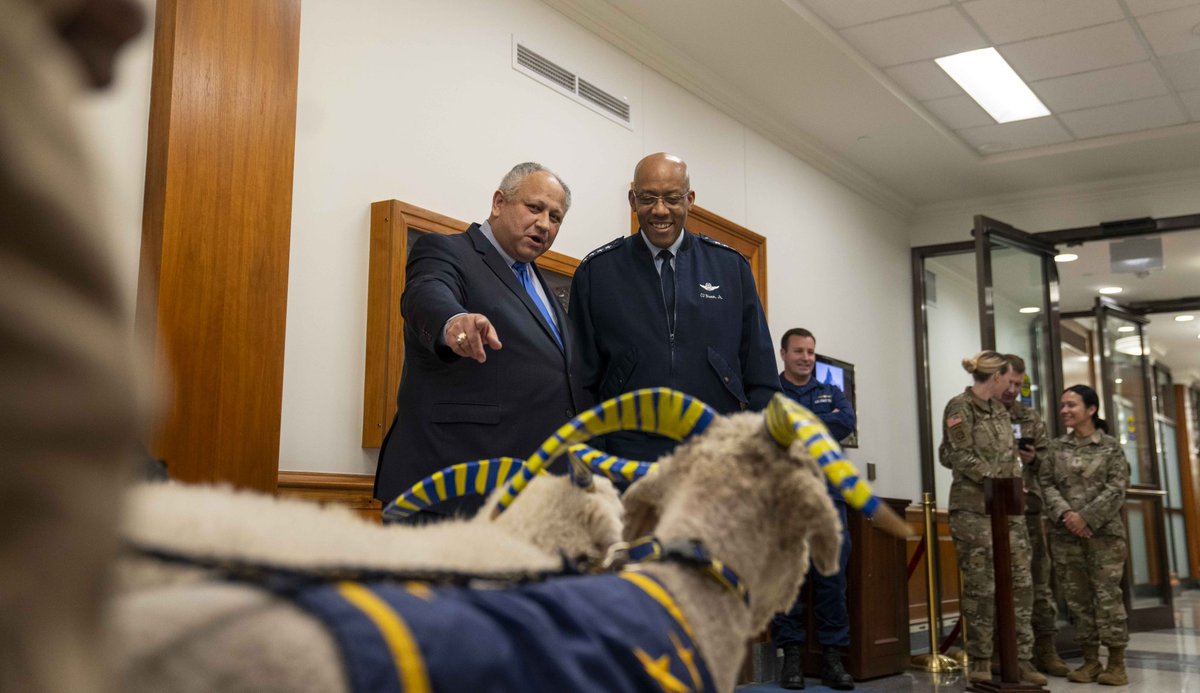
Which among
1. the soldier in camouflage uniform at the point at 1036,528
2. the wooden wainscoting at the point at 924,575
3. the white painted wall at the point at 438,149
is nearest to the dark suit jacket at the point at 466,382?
the white painted wall at the point at 438,149

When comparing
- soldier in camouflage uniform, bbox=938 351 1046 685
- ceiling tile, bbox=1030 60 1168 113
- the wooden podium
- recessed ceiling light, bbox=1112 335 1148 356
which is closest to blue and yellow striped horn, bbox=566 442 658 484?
the wooden podium

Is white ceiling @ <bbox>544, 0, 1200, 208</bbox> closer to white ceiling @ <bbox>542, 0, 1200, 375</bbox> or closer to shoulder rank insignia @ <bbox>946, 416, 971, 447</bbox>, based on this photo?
white ceiling @ <bbox>542, 0, 1200, 375</bbox>

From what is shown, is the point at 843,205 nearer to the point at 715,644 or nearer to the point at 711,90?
the point at 711,90

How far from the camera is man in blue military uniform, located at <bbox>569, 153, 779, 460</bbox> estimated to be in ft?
7.22

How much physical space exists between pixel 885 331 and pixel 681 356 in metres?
6.10

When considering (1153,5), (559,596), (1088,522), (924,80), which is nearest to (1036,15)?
(1153,5)

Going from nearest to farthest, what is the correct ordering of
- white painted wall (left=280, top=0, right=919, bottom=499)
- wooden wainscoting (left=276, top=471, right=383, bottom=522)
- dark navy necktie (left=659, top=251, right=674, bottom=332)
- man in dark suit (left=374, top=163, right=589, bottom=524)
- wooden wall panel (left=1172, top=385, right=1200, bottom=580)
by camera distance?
1. man in dark suit (left=374, top=163, right=589, bottom=524)
2. dark navy necktie (left=659, top=251, right=674, bottom=332)
3. wooden wainscoting (left=276, top=471, right=383, bottom=522)
4. white painted wall (left=280, top=0, right=919, bottom=499)
5. wooden wall panel (left=1172, top=385, right=1200, bottom=580)

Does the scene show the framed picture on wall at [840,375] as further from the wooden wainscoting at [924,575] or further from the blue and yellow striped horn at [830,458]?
the blue and yellow striped horn at [830,458]

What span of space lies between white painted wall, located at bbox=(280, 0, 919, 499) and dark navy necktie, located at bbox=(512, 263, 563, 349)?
1.42m

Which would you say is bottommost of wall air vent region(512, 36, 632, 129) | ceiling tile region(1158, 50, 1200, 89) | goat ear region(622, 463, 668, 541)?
goat ear region(622, 463, 668, 541)

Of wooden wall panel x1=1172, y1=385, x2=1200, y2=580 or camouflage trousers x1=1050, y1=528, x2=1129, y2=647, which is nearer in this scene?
camouflage trousers x1=1050, y1=528, x2=1129, y2=647

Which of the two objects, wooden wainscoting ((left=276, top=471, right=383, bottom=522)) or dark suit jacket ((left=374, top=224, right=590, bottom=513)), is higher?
dark suit jacket ((left=374, top=224, right=590, bottom=513))

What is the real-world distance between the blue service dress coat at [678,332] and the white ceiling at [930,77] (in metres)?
2.81

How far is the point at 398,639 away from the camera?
57 centimetres
